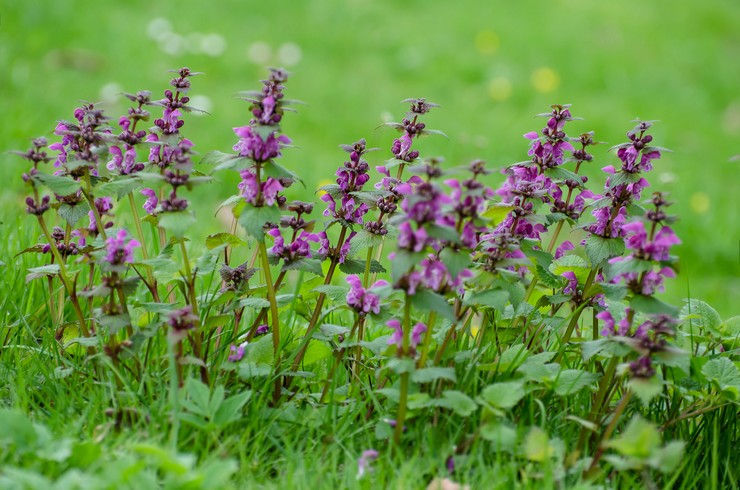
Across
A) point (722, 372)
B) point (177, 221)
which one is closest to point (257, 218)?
point (177, 221)

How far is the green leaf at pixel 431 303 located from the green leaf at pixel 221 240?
586 millimetres

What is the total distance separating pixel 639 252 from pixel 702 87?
19.8 ft

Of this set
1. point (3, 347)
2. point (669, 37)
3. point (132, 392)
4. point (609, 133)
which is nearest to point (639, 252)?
point (132, 392)

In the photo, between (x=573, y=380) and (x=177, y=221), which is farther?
(x=573, y=380)

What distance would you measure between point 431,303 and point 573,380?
1.62 ft

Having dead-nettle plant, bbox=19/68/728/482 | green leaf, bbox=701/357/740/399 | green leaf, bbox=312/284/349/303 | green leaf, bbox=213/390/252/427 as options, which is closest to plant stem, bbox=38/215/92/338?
dead-nettle plant, bbox=19/68/728/482

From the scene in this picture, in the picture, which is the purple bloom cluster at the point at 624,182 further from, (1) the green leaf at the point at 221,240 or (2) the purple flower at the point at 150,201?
(2) the purple flower at the point at 150,201

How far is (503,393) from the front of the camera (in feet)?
6.34

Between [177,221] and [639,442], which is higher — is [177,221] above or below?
above

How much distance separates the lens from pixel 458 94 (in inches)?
252

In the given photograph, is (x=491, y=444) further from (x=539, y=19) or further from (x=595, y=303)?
(x=539, y=19)

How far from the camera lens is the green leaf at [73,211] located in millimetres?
2170

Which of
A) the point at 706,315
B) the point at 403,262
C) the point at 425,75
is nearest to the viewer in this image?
the point at 403,262

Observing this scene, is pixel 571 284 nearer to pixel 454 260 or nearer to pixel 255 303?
pixel 454 260
